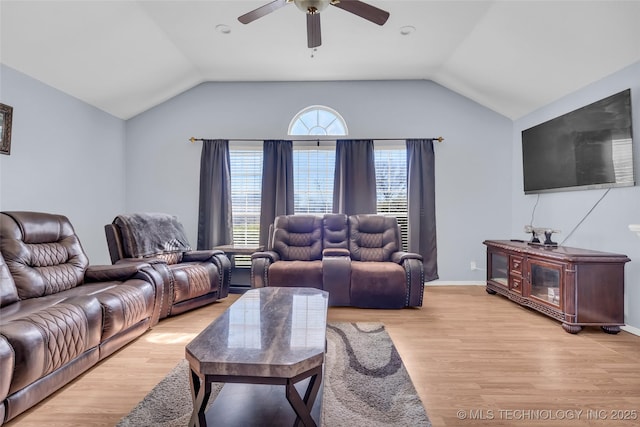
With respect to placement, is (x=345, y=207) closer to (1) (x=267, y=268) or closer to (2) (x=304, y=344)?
(1) (x=267, y=268)

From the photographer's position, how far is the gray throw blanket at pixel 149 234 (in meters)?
3.21

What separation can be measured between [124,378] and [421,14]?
3984mm

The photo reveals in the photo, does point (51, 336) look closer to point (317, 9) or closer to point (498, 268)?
point (317, 9)

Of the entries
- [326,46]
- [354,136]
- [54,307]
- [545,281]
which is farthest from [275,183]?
[545,281]

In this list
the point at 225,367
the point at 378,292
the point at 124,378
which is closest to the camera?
the point at 225,367

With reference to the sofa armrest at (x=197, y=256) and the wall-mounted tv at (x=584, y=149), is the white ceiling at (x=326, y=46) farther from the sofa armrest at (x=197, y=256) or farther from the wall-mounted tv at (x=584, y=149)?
the sofa armrest at (x=197, y=256)

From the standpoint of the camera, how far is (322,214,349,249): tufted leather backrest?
405cm

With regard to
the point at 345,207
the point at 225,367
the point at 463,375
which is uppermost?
the point at 345,207

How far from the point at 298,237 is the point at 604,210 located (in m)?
3.30

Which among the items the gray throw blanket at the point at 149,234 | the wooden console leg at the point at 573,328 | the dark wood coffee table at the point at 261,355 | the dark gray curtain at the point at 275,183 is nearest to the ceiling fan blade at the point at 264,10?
the dark wood coffee table at the point at 261,355

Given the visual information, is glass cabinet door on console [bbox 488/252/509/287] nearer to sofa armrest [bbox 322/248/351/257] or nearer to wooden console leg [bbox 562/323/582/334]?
wooden console leg [bbox 562/323/582/334]

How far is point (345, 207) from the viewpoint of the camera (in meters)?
4.47

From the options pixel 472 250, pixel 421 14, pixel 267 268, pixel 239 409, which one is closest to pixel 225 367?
pixel 239 409

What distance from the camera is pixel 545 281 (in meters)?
3.15
